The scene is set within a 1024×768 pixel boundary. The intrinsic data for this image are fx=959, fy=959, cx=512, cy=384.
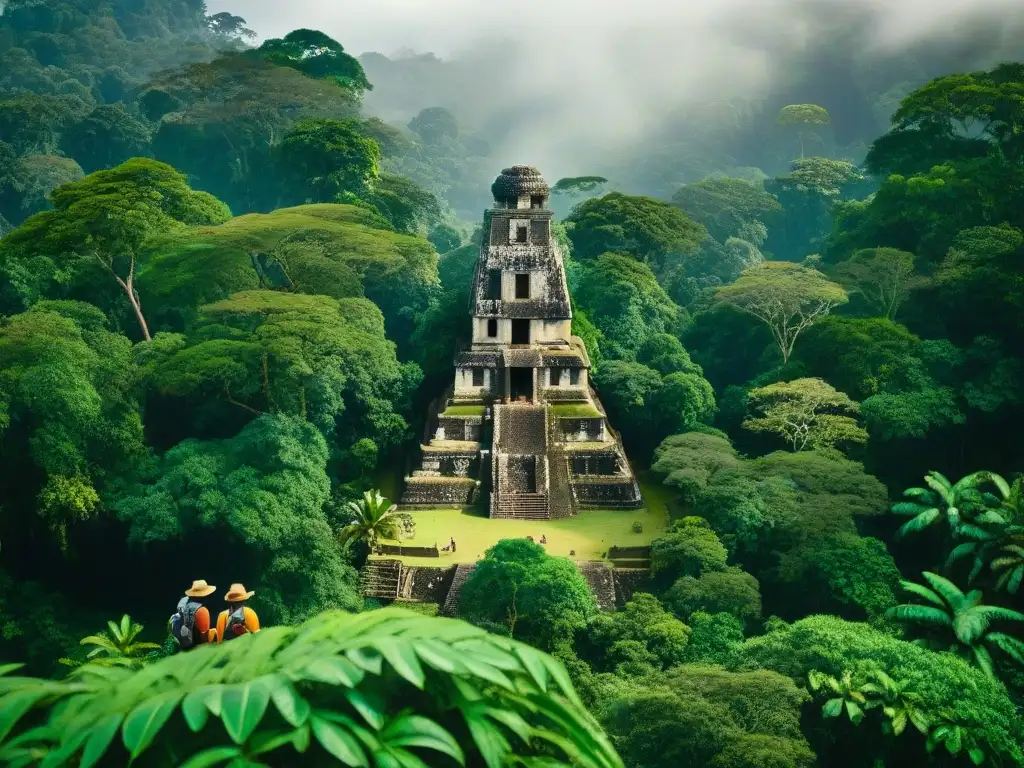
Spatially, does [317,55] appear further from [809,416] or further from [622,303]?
[809,416]

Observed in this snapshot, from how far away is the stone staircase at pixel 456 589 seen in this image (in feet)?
67.3

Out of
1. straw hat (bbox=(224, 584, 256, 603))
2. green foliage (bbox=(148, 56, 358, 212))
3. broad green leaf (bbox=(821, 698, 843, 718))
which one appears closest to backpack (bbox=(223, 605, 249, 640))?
straw hat (bbox=(224, 584, 256, 603))

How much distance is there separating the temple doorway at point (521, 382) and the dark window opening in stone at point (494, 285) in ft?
8.21

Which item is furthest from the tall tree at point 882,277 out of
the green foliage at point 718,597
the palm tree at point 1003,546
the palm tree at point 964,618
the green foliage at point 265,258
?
the green foliage at point 718,597

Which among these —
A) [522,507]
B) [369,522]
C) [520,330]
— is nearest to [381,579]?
[369,522]

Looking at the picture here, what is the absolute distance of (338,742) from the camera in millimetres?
5207

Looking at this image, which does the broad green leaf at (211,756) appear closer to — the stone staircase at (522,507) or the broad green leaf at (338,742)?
the broad green leaf at (338,742)

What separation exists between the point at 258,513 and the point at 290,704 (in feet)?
49.2

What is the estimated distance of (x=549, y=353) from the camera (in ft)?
96.6

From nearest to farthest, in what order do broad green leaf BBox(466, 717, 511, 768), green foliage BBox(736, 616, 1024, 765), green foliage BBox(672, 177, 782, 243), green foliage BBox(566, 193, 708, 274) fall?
broad green leaf BBox(466, 717, 511, 768), green foliage BBox(736, 616, 1024, 765), green foliage BBox(566, 193, 708, 274), green foliage BBox(672, 177, 782, 243)

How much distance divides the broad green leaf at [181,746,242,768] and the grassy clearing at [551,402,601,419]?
76.0 ft

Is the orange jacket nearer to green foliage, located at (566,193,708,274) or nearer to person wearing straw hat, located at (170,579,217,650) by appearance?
person wearing straw hat, located at (170,579,217,650)

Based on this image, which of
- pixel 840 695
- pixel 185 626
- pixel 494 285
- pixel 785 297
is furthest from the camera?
pixel 785 297

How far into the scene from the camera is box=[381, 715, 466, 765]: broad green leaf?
5.37 m
